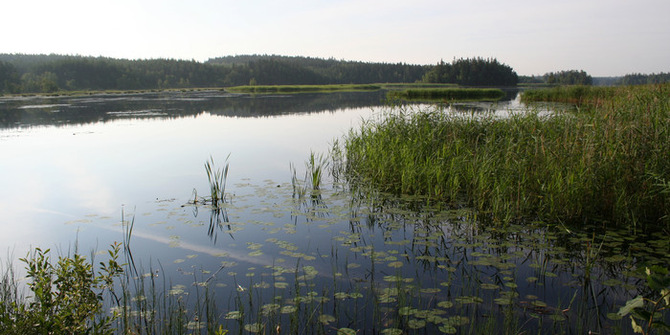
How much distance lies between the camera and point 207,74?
124 m

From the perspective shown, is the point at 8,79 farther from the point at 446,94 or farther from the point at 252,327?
the point at 252,327

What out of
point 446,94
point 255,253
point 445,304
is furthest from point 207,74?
point 445,304

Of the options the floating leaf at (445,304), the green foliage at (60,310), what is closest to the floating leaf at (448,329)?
the floating leaf at (445,304)

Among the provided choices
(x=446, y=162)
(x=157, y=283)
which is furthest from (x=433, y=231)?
(x=157, y=283)

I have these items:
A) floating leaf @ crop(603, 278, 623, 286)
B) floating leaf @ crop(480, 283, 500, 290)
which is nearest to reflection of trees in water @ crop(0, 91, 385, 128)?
floating leaf @ crop(603, 278, 623, 286)

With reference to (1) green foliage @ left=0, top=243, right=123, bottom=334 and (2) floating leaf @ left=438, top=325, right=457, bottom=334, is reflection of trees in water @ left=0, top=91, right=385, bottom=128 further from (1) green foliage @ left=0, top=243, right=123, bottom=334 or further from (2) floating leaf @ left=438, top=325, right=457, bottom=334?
(2) floating leaf @ left=438, top=325, right=457, bottom=334

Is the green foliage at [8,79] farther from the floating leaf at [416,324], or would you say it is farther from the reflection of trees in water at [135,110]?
the floating leaf at [416,324]

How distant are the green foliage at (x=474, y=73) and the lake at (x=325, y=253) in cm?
9368

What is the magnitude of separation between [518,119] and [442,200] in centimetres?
446

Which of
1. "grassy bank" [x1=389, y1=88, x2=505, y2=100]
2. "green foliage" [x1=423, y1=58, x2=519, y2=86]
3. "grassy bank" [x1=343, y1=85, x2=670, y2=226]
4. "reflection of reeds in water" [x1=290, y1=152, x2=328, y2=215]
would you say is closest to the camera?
"grassy bank" [x1=343, y1=85, x2=670, y2=226]

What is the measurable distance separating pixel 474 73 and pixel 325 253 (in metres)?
99.1

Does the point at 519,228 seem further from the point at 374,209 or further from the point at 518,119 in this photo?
the point at 518,119

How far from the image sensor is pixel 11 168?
39.9 ft

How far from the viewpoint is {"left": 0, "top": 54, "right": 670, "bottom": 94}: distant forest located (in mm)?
91969
